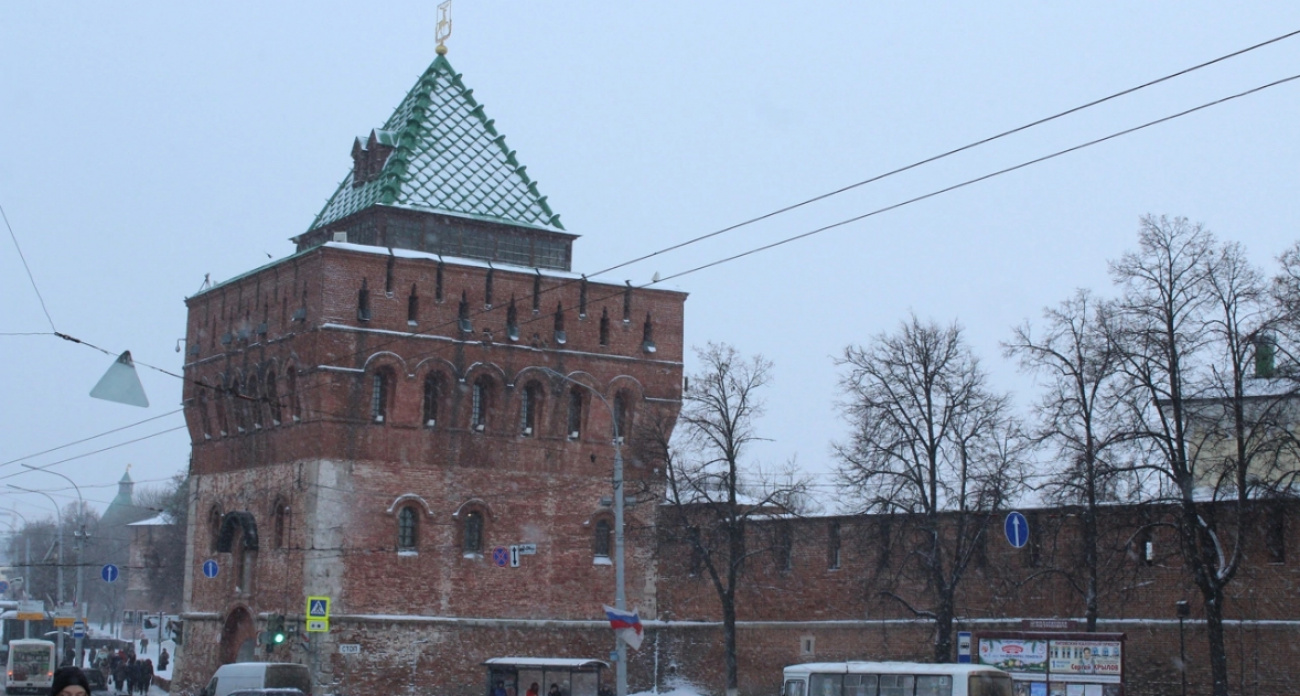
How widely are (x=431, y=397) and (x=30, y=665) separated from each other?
18.2 meters

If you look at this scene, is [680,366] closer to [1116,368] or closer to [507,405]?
[507,405]

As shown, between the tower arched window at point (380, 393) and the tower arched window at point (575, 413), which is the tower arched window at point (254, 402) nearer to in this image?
the tower arched window at point (380, 393)

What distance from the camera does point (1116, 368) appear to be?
1180 inches

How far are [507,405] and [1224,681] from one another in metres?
17.8

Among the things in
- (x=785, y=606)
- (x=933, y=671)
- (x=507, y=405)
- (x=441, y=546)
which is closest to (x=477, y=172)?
(x=507, y=405)

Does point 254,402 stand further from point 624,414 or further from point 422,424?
point 624,414

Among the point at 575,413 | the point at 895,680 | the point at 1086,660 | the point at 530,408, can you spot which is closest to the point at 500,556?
the point at 530,408

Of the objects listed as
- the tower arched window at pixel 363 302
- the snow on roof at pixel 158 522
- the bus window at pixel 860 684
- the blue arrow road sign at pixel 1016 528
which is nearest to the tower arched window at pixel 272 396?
the tower arched window at pixel 363 302

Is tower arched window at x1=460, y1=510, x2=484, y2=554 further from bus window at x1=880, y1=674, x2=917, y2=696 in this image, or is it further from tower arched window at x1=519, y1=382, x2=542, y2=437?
bus window at x1=880, y1=674, x2=917, y2=696

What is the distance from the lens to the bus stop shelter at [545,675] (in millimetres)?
33250

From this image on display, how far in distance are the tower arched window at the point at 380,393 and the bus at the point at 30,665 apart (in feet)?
54.8

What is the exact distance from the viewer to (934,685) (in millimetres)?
26219

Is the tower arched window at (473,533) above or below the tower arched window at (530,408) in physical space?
below

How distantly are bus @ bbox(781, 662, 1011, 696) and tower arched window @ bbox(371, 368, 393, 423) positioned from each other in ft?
43.3
